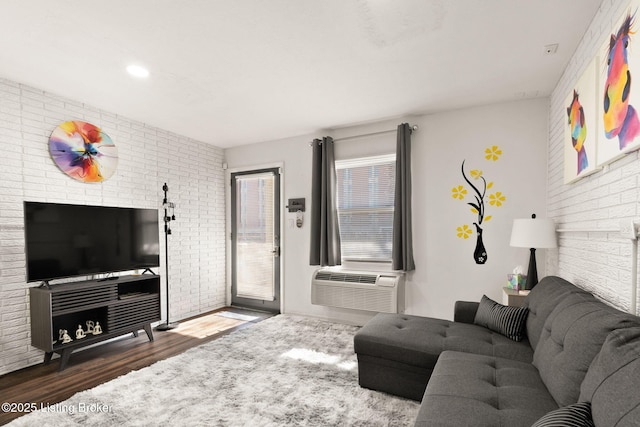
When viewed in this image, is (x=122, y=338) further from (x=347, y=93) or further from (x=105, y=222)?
(x=347, y=93)

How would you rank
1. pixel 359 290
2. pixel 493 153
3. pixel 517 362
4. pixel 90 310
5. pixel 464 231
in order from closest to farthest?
pixel 517 362, pixel 90 310, pixel 493 153, pixel 464 231, pixel 359 290

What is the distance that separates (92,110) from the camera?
3.46 metres

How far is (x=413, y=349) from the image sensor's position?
2.16 m

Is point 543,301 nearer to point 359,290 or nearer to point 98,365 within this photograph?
point 359,290

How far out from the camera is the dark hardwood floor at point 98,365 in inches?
95.3

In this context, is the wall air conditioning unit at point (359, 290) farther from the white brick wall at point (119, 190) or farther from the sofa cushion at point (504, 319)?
the white brick wall at point (119, 190)

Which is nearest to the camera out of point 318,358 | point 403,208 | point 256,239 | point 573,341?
point 573,341

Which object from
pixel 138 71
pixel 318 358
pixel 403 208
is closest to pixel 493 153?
Answer: pixel 403 208

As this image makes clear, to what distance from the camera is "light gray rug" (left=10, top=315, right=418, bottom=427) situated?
205cm

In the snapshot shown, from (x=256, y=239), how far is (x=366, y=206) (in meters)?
1.87

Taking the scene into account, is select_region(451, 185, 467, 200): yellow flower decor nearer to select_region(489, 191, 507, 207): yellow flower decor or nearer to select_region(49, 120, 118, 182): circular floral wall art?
select_region(489, 191, 507, 207): yellow flower decor

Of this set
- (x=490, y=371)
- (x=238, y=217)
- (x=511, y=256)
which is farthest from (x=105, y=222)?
(x=511, y=256)

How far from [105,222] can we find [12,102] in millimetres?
1284

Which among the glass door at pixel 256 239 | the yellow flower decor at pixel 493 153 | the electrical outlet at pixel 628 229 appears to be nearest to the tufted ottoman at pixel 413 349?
the electrical outlet at pixel 628 229
